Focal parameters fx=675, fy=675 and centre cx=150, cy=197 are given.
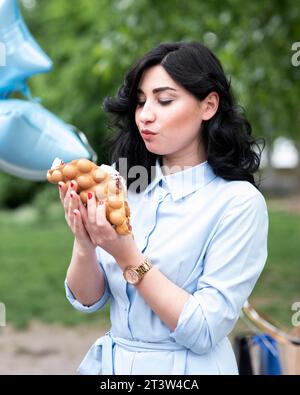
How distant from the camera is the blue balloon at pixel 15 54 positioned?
2412 mm

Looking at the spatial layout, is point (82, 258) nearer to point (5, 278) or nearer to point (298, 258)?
point (5, 278)

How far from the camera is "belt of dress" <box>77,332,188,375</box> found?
1.78 m

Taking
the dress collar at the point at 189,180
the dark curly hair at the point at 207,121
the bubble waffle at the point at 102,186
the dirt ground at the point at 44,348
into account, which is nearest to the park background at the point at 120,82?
the dirt ground at the point at 44,348

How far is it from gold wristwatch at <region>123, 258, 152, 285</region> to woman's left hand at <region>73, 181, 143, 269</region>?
0.02 metres

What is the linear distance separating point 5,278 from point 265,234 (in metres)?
7.96

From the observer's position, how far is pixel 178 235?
1.79m

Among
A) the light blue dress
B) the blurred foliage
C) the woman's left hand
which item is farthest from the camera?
the blurred foliage

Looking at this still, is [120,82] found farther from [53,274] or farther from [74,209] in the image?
[74,209]

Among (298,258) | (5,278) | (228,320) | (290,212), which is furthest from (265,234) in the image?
(290,212)

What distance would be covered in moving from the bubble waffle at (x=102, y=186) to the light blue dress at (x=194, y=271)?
0.65 feet

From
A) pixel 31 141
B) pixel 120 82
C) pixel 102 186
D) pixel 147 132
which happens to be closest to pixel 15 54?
pixel 31 141

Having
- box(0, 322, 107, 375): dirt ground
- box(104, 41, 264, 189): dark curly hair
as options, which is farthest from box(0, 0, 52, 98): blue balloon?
box(0, 322, 107, 375): dirt ground

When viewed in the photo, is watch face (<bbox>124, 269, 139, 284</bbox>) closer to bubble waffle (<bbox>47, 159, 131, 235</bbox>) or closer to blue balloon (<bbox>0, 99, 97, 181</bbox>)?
bubble waffle (<bbox>47, 159, 131, 235</bbox>)

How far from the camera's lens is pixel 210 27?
6.17 meters
